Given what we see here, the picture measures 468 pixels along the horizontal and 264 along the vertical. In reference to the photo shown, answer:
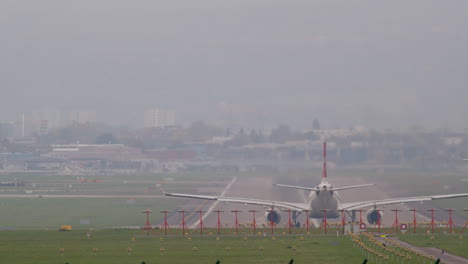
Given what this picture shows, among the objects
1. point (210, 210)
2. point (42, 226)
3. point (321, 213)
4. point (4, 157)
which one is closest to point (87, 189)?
point (4, 157)

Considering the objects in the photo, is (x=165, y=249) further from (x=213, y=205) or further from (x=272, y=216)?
(x=213, y=205)

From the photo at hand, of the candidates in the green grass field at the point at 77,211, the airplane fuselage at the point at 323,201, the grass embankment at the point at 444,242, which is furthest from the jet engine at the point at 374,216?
the green grass field at the point at 77,211

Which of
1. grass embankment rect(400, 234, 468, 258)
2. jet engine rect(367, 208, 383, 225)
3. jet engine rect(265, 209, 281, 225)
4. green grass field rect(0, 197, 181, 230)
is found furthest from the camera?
green grass field rect(0, 197, 181, 230)

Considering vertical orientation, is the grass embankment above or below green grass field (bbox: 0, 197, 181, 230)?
below

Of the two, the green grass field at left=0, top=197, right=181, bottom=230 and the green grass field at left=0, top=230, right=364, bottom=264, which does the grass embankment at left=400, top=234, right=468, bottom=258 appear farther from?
the green grass field at left=0, top=197, right=181, bottom=230

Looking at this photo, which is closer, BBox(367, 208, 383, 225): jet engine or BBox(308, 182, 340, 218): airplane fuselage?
BBox(308, 182, 340, 218): airplane fuselage

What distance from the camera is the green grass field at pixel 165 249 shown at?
52.1 m

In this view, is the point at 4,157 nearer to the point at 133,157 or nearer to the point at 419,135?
the point at 133,157

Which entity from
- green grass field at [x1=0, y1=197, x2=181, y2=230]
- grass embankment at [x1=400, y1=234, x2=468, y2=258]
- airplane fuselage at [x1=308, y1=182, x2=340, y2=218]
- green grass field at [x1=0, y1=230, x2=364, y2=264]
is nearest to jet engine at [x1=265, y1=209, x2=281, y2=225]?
airplane fuselage at [x1=308, y1=182, x2=340, y2=218]

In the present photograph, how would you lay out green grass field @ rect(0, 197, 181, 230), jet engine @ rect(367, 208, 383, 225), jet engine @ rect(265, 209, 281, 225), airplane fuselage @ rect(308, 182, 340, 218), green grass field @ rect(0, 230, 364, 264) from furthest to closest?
green grass field @ rect(0, 197, 181, 230), jet engine @ rect(265, 209, 281, 225), jet engine @ rect(367, 208, 383, 225), airplane fuselage @ rect(308, 182, 340, 218), green grass field @ rect(0, 230, 364, 264)

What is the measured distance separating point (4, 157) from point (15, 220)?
76.0m

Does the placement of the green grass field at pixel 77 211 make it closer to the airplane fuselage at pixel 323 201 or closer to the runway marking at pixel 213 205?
the runway marking at pixel 213 205

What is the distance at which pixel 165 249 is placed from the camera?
58562mm

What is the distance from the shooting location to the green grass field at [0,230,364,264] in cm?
5206
